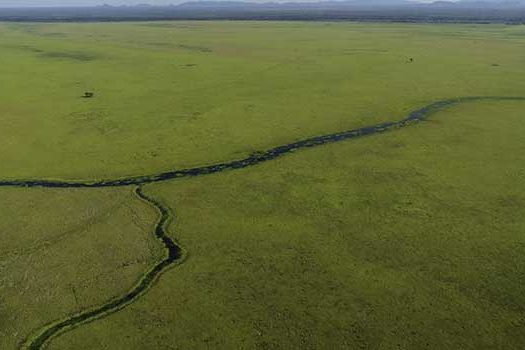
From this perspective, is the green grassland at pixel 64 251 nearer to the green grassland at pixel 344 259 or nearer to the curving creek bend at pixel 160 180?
the curving creek bend at pixel 160 180

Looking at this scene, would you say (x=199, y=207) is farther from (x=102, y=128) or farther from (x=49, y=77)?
(x=49, y=77)

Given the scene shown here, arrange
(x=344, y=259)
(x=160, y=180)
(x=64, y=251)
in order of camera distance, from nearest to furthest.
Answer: (x=344, y=259)
(x=64, y=251)
(x=160, y=180)

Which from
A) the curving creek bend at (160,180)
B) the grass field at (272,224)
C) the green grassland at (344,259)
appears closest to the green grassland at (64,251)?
the grass field at (272,224)

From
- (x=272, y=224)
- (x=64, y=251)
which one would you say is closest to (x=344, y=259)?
(x=272, y=224)

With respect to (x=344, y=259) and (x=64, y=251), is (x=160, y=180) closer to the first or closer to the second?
(x=64, y=251)

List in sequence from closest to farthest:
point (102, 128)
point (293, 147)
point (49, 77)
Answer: point (293, 147) → point (102, 128) → point (49, 77)

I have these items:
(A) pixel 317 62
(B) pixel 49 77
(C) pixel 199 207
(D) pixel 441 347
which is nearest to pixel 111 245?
(C) pixel 199 207
